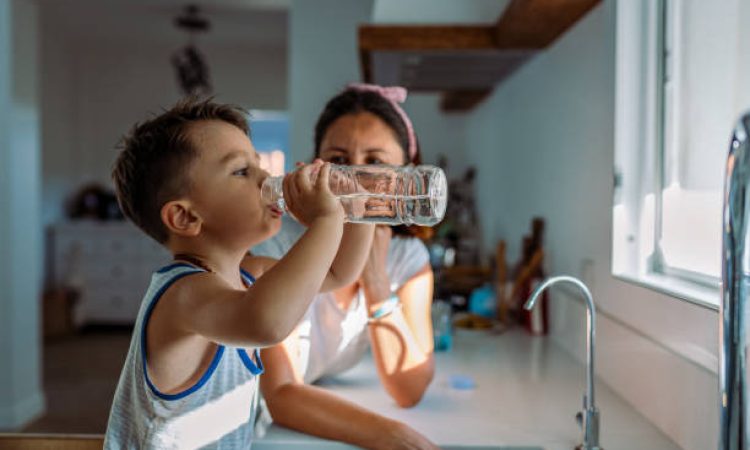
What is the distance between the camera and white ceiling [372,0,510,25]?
1.75m

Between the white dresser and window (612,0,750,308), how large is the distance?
483 centimetres

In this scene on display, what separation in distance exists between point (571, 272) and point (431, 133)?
194 cm

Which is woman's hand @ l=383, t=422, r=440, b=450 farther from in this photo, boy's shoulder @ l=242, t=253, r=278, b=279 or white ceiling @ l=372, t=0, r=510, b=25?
white ceiling @ l=372, t=0, r=510, b=25

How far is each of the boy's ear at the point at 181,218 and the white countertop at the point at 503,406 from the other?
35 cm

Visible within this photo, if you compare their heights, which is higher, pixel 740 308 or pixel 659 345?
pixel 740 308

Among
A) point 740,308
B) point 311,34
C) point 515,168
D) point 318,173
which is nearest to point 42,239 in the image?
point 311,34

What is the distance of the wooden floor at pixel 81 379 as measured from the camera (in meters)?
3.34

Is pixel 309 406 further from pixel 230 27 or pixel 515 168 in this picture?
pixel 230 27

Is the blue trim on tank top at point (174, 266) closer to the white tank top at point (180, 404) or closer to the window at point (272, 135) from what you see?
the white tank top at point (180, 404)

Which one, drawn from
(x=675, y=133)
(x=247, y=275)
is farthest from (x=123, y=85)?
(x=675, y=133)

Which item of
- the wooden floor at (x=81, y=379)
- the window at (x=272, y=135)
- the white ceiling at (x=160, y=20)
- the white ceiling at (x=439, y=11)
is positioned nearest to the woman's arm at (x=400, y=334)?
the white ceiling at (x=439, y=11)

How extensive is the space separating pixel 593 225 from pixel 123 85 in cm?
561

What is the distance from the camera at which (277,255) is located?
117 cm

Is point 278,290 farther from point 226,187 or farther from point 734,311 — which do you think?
point 734,311
